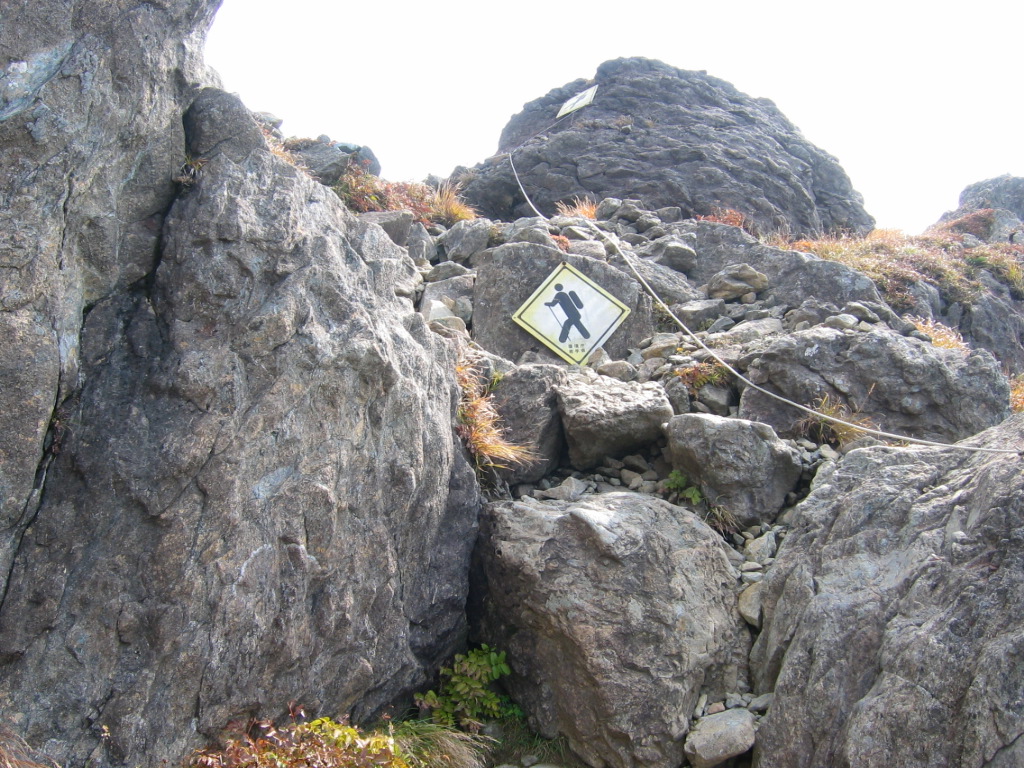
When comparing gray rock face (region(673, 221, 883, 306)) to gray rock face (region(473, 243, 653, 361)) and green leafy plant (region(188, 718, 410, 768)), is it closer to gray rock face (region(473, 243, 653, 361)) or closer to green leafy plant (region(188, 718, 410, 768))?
gray rock face (region(473, 243, 653, 361))

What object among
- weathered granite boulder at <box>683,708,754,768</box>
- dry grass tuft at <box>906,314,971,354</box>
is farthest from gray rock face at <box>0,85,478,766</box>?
dry grass tuft at <box>906,314,971,354</box>

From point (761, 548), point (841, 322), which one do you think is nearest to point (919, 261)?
point (841, 322)

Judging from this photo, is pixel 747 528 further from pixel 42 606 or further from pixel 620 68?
pixel 620 68

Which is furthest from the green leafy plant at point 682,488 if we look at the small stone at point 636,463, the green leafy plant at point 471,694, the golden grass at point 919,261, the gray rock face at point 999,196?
the gray rock face at point 999,196

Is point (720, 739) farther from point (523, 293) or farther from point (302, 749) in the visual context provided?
point (523, 293)

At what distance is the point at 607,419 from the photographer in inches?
308

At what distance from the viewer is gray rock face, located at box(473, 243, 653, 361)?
33.8 feet

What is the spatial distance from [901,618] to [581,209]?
1217 cm

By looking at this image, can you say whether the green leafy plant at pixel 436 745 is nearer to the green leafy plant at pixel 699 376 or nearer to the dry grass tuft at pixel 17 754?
the dry grass tuft at pixel 17 754

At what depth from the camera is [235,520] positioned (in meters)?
4.87

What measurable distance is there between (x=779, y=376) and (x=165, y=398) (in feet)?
21.7

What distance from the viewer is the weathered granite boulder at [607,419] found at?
783 cm

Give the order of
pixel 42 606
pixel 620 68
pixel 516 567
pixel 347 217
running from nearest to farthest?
pixel 42 606
pixel 516 567
pixel 347 217
pixel 620 68

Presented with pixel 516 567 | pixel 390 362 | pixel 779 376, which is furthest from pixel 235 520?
pixel 779 376
